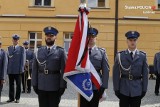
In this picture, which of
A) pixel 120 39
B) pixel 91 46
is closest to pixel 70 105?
pixel 91 46

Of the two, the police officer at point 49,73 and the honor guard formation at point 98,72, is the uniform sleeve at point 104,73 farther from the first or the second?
the police officer at point 49,73

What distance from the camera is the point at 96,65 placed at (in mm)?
7105

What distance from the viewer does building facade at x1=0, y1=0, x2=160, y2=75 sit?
21516 millimetres

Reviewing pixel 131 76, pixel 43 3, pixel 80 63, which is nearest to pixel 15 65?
pixel 80 63

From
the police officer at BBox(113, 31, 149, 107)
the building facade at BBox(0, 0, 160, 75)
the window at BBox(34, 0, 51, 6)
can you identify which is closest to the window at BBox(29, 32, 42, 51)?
the building facade at BBox(0, 0, 160, 75)

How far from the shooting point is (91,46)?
7148 millimetres

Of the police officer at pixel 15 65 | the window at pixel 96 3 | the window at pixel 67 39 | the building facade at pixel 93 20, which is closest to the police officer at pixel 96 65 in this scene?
the police officer at pixel 15 65

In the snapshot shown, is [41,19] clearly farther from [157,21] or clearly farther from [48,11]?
[157,21]

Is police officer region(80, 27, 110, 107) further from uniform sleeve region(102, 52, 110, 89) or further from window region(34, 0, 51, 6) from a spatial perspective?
window region(34, 0, 51, 6)

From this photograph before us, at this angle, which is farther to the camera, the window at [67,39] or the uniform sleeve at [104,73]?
the window at [67,39]

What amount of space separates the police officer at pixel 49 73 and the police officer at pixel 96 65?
47 cm

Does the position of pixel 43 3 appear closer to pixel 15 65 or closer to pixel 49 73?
pixel 15 65

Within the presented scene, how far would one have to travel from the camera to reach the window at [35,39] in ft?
71.7

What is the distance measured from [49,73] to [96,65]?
33.0 inches
